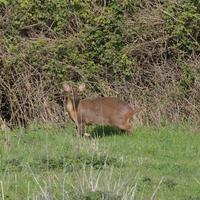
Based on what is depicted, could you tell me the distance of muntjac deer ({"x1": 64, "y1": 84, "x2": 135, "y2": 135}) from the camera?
1275 centimetres

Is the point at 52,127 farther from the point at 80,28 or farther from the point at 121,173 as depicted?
the point at 121,173

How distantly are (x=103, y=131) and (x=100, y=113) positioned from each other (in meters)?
0.76

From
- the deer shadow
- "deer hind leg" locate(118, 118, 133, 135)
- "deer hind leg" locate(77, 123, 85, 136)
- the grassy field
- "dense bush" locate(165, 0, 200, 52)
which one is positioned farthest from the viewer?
"dense bush" locate(165, 0, 200, 52)

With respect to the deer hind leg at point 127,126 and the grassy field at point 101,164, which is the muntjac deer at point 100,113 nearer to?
the deer hind leg at point 127,126

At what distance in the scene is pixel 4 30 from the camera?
15.6m

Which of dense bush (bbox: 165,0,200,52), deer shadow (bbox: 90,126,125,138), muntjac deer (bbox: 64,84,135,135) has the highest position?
dense bush (bbox: 165,0,200,52)

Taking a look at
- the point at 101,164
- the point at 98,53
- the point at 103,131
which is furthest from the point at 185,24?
the point at 101,164

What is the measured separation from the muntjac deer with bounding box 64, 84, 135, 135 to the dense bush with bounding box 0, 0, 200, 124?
2.17m

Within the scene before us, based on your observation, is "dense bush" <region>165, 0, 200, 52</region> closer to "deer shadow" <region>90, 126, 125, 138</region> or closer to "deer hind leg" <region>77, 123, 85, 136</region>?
"deer shadow" <region>90, 126, 125, 138</region>

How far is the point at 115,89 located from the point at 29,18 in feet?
7.66

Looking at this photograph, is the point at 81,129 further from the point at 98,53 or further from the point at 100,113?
the point at 98,53

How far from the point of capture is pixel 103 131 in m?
13.4

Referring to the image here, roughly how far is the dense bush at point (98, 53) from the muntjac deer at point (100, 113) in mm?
2173

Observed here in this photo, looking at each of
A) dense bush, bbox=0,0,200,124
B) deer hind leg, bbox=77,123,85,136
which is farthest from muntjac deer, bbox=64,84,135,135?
dense bush, bbox=0,0,200,124
